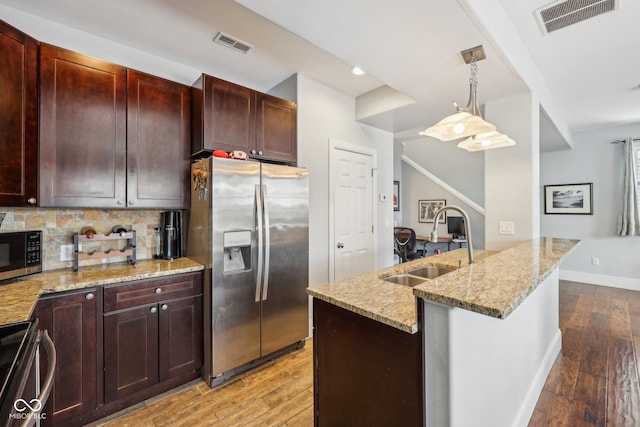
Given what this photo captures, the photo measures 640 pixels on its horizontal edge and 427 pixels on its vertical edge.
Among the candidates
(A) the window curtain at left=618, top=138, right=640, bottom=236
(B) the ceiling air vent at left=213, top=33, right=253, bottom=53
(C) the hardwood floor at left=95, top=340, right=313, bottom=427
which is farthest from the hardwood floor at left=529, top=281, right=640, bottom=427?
(B) the ceiling air vent at left=213, top=33, right=253, bottom=53

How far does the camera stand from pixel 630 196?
14.4ft

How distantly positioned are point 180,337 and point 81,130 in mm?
1592

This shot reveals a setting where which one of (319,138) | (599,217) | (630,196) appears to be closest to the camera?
(319,138)

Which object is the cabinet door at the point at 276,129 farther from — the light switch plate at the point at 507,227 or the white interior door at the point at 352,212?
the light switch plate at the point at 507,227

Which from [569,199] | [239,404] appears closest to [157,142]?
[239,404]

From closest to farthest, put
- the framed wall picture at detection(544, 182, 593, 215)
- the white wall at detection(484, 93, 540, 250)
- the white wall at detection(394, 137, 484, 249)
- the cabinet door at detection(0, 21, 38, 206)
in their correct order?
the cabinet door at detection(0, 21, 38, 206)
the white wall at detection(484, 93, 540, 250)
the framed wall picture at detection(544, 182, 593, 215)
the white wall at detection(394, 137, 484, 249)

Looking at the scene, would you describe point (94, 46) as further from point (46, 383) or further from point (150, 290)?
point (46, 383)

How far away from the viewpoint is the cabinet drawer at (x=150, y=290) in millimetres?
1854

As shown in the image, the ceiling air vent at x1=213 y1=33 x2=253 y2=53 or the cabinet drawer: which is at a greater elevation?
the ceiling air vent at x1=213 y1=33 x2=253 y2=53

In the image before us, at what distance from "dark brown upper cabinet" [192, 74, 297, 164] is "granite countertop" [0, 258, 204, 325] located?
3.10ft

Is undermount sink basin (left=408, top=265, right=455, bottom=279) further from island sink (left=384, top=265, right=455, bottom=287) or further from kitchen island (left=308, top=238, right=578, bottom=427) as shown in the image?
kitchen island (left=308, top=238, right=578, bottom=427)

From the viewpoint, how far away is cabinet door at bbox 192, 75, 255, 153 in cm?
231

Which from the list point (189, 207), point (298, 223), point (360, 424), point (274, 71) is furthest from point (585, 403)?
point (274, 71)

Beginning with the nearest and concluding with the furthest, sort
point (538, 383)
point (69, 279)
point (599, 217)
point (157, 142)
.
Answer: point (69, 279) < point (538, 383) < point (157, 142) < point (599, 217)
